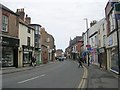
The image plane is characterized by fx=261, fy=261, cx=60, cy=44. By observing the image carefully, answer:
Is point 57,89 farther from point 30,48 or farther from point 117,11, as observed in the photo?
point 30,48

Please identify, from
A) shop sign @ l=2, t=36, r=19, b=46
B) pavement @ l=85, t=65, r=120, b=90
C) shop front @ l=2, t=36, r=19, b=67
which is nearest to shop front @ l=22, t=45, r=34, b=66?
shop front @ l=2, t=36, r=19, b=67

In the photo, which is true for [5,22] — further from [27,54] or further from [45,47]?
[45,47]

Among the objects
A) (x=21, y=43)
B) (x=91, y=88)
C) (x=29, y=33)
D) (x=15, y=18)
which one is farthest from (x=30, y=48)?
(x=91, y=88)

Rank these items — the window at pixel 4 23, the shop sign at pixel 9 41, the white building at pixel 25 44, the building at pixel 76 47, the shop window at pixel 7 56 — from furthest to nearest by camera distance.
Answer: the building at pixel 76 47 < the white building at pixel 25 44 < the shop window at pixel 7 56 < the window at pixel 4 23 < the shop sign at pixel 9 41

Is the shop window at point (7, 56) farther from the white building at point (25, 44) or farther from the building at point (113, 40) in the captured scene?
the building at point (113, 40)

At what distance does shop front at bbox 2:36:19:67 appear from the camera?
31.2 metres

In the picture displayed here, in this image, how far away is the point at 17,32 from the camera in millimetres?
34969

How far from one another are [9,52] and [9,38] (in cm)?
224

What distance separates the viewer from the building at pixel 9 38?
3075cm

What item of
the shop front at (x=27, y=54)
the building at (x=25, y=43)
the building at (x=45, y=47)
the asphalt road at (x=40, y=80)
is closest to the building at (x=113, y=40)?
the asphalt road at (x=40, y=80)

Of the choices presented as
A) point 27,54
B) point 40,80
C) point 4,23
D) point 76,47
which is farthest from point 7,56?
point 76,47

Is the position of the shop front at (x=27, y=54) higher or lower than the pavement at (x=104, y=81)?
higher

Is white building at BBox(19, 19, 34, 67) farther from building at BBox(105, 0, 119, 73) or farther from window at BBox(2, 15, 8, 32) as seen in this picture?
building at BBox(105, 0, 119, 73)

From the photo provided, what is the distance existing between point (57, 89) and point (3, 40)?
18.9 m
